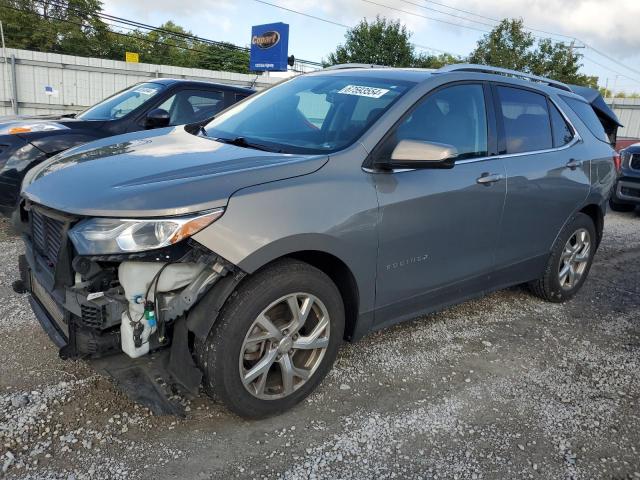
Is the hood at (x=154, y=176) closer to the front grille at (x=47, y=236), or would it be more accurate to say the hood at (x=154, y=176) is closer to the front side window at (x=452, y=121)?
the front grille at (x=47, y=236)

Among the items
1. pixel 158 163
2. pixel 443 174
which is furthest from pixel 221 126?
pixel 443 174

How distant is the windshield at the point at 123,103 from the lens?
248 inches

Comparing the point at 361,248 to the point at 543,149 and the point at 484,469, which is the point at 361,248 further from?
the point at 543,149

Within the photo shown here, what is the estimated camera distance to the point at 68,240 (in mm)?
2383

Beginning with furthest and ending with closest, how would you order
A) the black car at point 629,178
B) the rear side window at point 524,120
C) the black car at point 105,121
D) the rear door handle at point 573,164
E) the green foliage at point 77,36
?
1. the green foliage at point 77,36
2. the black car at point 629,178
3. the black car at point 105,121
4. the rear door handle at point 573,164
5. the rear side window at point 524,120

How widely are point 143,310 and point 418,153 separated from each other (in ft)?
5.29

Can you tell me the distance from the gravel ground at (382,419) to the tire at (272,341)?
6.7 inches

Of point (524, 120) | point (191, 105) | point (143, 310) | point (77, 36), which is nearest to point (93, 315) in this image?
point (143, 310)

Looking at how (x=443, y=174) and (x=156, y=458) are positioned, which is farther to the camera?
(x=443, y=174)

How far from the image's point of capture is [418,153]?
113 inches

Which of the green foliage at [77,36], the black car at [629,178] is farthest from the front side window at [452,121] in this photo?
the green foliage at [77,36]

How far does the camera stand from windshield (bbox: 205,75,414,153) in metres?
3.06

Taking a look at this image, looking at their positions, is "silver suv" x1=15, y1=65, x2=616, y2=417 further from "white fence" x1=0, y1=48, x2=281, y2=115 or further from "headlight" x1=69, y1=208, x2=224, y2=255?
"white fence" x1=0, y1=48, x2=281, y2=115

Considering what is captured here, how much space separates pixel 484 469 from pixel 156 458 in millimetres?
1527
